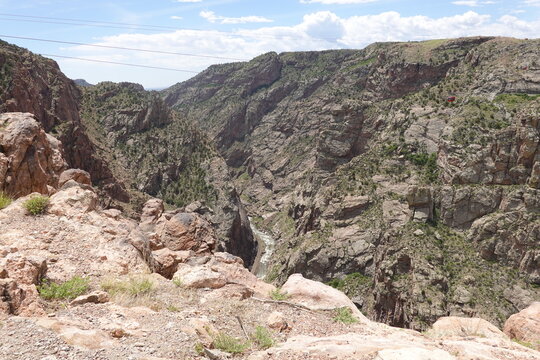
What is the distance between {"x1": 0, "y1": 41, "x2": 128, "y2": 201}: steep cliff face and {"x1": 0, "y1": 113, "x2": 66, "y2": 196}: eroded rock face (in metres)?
40.4

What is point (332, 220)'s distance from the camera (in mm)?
64562

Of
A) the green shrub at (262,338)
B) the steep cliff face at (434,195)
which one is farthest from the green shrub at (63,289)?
the steep cliff face at (434,195)

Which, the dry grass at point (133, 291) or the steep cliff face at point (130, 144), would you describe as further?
the steep cliff face at point (130, 144)

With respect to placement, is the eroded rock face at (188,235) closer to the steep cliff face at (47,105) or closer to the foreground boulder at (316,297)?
the foreground boulder at (316,297)

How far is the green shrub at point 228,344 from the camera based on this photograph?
7.75 metres

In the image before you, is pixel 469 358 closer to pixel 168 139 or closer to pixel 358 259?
pixel 358 259

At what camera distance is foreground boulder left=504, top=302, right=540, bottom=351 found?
11462 mm

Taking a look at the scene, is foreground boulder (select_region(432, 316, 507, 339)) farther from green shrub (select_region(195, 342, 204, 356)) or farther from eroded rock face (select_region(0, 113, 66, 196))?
eroded rock face (select_region(0, 113, 66, 196))

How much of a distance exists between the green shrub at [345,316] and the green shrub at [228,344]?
315 centimetres

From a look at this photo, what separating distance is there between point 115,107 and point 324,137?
5158cm

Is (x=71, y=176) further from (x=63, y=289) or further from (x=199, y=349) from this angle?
(x=199, y=349)

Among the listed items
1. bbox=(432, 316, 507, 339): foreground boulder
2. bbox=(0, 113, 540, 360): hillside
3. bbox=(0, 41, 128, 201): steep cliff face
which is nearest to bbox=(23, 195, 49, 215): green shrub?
bbox=(0, 113, 540, 360): hillside

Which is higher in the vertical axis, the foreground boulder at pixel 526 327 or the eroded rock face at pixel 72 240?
the eroded rock face at pixel 72 240

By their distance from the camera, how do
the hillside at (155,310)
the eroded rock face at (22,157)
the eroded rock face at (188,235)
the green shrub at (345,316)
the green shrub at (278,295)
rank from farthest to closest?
the eroded rock face at (188,235) < the eroded rock face at (22,157) < the green shrub at (278,295) < the green shrub at (345,316) < the hillside at (155,310)
